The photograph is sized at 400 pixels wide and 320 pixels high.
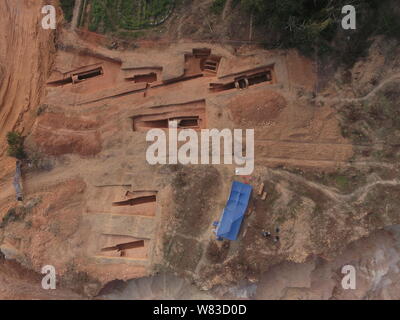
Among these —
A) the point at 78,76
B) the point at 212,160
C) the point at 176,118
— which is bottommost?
the point at 212,160

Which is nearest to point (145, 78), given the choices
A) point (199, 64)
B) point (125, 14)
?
point (199, 64)

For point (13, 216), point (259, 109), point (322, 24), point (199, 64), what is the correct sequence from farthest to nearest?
point (199, 64) < point (13, 216) < point (259, 109) < point (322, 24)

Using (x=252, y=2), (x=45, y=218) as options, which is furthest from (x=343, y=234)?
(x=45, y=218)

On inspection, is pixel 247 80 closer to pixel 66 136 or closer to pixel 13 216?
pixel 66 136

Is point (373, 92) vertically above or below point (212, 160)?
above

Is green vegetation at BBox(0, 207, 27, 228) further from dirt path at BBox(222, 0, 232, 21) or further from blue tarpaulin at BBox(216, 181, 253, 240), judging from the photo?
dirt path at BBox(222, 0, 232, 21)

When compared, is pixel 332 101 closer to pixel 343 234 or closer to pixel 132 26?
pixel 343 234

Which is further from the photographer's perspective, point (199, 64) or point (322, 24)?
point (199, 64)
